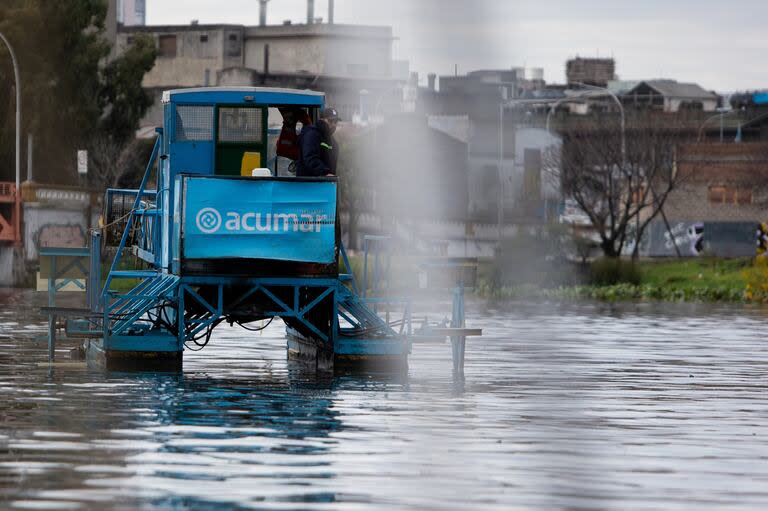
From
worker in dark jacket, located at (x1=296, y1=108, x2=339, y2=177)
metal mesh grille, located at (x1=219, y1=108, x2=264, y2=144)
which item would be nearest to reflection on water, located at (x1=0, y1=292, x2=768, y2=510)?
worker in dark jacket, located at (x1=296, y1=108, x2=339, y2=177)

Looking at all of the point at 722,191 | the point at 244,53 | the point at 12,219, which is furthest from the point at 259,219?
the point at 244,53

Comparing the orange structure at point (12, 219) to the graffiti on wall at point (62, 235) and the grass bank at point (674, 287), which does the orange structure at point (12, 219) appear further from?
the grass bank at point (674, 287)

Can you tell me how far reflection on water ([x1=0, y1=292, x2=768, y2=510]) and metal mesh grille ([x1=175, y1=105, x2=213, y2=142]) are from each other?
3.09 meters

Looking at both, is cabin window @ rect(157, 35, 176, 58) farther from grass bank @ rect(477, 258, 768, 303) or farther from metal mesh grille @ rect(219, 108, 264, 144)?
metal mesh grille @ rect(219, 108, 264, 144)

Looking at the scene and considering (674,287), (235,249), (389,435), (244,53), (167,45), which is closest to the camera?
(389,435)

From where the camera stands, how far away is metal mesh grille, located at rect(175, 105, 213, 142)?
23516mm

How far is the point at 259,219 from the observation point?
2173 centimetres

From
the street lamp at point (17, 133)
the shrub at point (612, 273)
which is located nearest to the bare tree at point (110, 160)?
the street lamp at point (17, 133)

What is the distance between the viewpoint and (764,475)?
43.7 feet

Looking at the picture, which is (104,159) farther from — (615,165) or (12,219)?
(615,165)

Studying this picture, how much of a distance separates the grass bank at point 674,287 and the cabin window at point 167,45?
55044mm

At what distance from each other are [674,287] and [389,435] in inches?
1835

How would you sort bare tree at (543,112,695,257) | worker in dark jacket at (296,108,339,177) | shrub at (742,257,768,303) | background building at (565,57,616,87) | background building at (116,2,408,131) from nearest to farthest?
worker in dark jacket at (296,108,339,177)
shrub at (742,257,768,303)
bare tree at (543,112,695,257)
background building at (116,2,408,131)
background building at (565,57,616,87)

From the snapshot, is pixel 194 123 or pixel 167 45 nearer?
pixel 194 123
